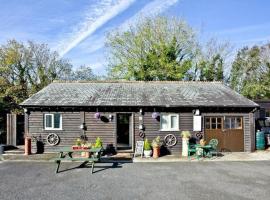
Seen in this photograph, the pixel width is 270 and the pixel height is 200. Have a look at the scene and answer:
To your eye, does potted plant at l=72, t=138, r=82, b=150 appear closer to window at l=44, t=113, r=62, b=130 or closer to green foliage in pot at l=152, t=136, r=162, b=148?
window at l=44, t=113, r=62, b=130

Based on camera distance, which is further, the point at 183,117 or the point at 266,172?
the point at 183,117

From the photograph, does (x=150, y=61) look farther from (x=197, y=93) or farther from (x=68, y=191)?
(x=68, y=191)

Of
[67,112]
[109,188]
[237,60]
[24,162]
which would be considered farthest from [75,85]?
[237,60]

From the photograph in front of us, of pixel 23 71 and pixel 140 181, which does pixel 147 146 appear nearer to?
pixel 140 181

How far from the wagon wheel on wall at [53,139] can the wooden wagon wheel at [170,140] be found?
19.6ft

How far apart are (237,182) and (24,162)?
9.23 metres

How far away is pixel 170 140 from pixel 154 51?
1532 centimetres

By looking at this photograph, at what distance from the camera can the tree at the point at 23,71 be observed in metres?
24.7

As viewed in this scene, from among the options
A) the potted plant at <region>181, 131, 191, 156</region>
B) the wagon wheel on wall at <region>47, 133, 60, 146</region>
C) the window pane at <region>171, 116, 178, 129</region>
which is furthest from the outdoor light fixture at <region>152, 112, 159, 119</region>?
the wagon wheel on wall at <region>47, 133, 60, 146</region>

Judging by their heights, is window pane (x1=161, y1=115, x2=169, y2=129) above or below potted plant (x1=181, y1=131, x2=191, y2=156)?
above

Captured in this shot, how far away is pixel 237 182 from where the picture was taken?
28.8 ft

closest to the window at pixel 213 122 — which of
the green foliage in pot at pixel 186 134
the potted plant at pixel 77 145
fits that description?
the green foliage in pot at pixel 186 134

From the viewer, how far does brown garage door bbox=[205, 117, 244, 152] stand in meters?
15.0

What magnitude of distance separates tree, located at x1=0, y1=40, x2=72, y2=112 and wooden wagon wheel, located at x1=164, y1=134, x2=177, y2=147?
1481 centimetres
